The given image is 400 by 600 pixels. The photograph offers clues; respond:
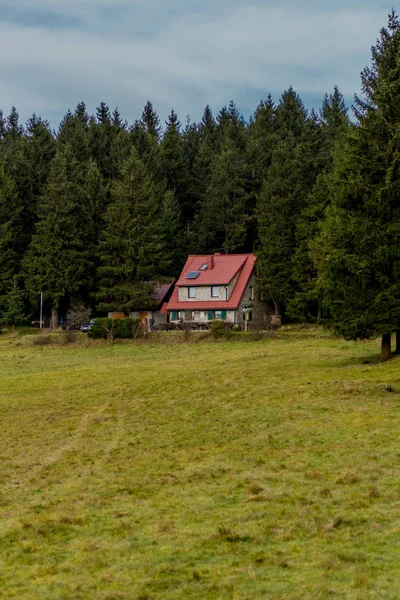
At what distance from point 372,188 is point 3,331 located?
158 ft

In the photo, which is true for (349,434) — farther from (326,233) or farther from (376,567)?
(326,233)

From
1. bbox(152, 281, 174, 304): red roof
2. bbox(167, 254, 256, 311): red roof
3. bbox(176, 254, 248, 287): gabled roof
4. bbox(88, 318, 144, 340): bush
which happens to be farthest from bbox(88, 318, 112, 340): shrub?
bbox(152, 281, 174, 304): red roof

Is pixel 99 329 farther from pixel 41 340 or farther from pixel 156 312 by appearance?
pixel 156 312

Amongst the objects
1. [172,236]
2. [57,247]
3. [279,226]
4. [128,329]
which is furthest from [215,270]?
[128,329]

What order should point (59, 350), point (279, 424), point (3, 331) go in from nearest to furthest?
point (279, 424)
point (59, 350)
point (3, 331)

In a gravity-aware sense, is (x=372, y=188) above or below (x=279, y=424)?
above

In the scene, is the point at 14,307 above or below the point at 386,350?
above

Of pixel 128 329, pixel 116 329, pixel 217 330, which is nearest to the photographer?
pixel 217 330

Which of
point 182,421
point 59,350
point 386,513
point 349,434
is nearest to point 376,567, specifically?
point 386,513

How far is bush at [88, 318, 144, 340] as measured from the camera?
5519 cm

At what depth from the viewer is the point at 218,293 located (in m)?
69.0

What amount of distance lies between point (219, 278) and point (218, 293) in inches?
62.9

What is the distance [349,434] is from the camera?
55.7 ft

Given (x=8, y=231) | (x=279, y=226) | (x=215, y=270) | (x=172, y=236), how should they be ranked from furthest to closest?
(x=172, y=236)
(x=8, y=231)
(x=215, y=270)
(x=279, y=226)
